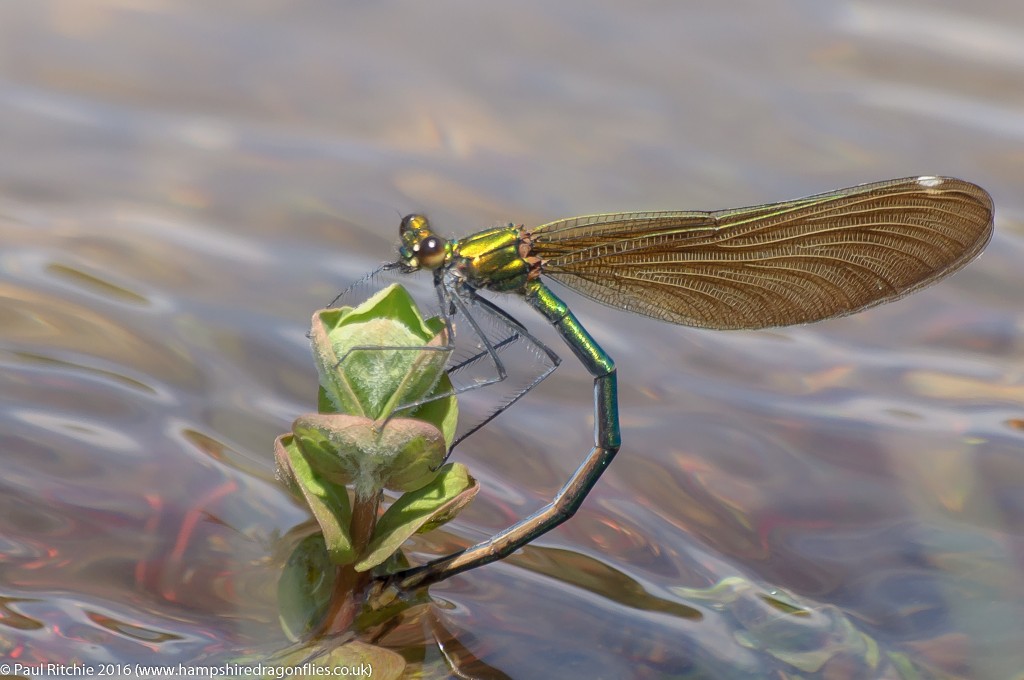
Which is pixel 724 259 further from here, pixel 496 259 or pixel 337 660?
pixel 337 660

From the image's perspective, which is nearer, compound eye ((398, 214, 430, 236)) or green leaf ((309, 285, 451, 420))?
green leaf ((309, 285, 451, 420))

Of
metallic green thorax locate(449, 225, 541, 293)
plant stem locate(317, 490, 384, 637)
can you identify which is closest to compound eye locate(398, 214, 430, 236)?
metallic green thorax locate(449, 225, 541, 293)

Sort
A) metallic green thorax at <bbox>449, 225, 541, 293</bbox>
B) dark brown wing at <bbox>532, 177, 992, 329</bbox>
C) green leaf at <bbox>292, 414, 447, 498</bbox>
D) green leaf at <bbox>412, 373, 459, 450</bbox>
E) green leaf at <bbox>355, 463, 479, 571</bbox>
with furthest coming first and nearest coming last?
dark brown wing at <bbox>532, 177, 992, 329</bbox>, metallic green thorax at <bbox>449, 225, 541, 293</bbox>, green leaf at <bbox>412, 373, 459, 450</bbox>, green leaf at <bbox>355, 463, 479, 571</bbox>, green leaf at <bbox>292, 414, 447, 498</bbox>

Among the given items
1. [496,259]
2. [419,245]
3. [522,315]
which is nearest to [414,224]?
[419,245]

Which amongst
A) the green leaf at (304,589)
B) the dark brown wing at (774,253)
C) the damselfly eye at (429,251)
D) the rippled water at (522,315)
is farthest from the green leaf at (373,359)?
the dark brown wing at (774,253)

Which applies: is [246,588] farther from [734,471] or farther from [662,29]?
[662,29]

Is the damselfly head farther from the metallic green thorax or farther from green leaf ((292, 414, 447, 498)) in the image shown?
green leaf ((292, 414, 447, 498))
